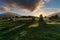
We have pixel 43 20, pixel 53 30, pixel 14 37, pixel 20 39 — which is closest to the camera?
pixel 20 39

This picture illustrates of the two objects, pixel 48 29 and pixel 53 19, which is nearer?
pixel 48 29

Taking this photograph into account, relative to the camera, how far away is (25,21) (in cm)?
1914

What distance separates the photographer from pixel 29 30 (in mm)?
16969

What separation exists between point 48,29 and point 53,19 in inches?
111

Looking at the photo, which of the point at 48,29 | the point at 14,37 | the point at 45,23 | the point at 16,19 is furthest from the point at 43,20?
the point at 14,37

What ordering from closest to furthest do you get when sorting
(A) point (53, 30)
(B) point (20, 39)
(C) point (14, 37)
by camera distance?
A: (B) point (20, 39), (C) point (14, 37), (A) point (53, 30)

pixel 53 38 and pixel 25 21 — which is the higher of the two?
pixel 25 21

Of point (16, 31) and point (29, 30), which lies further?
point (29, 30)

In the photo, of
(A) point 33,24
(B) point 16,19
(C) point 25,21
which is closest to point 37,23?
(A) point 33,24

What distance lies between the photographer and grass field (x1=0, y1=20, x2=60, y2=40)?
14598 mm

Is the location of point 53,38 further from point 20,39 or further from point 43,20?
point 43,20

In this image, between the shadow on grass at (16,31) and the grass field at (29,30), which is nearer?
the grass field at (29,30)

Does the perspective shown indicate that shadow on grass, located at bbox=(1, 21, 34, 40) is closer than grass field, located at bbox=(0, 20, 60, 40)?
No

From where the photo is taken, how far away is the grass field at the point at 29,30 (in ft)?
47.9
